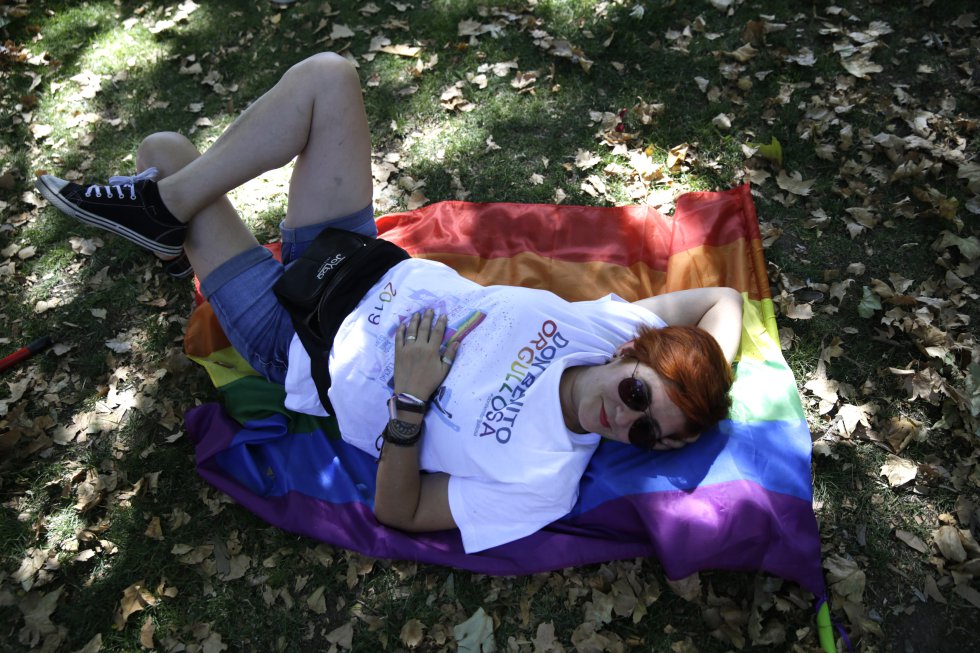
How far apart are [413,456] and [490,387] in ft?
1.54

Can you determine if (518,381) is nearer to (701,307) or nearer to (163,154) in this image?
(701,307)

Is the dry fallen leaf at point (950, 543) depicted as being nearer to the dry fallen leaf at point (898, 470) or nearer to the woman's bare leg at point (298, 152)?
the dry fallen leaf at point (898, 470)

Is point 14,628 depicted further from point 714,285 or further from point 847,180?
point 847,180

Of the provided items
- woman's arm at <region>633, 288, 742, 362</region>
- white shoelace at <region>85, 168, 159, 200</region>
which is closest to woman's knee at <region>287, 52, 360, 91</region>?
white shoelace at <region>85, 168, 159, 200</region>

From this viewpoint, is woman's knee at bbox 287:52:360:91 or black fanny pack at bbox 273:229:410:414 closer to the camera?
black fanny pack at bbox 273:229:410:414

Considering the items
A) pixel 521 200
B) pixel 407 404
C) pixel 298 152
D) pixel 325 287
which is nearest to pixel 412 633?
pixel 407 404

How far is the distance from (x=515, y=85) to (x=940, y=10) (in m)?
3.52

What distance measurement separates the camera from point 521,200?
467 centimetres

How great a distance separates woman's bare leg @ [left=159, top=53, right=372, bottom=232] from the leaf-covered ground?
1195 mm

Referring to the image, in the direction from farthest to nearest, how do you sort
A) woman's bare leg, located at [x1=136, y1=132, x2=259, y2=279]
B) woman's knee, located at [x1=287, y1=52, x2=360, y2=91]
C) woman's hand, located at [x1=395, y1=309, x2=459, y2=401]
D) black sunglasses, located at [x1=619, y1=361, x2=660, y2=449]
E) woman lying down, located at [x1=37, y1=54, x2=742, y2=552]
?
woman's bare leg, located at [x1=136, y1=132, x2=259, y2=279] < woman's knee, located at [x1=287, y1=52, x2=360, y2=91] < woman's hand, located at [x1=395, y1=309, x2=459, y2=401] < woman lying down, located at [x1=37, y1=54, x2=742, y2=552] < black sunglasses, located at [x1=619, y1=361, x2=660, y2=449]

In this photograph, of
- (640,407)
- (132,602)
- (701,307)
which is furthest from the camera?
(701,307)

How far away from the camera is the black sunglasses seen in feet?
8.64

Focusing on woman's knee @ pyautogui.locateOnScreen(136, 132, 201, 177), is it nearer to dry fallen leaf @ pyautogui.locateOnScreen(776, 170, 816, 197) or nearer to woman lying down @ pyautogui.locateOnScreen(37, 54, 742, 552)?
woman lying down @ pyautogui.locateOnScreen(37, 54, 742, 552)

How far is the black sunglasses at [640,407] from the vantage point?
2635 mm
